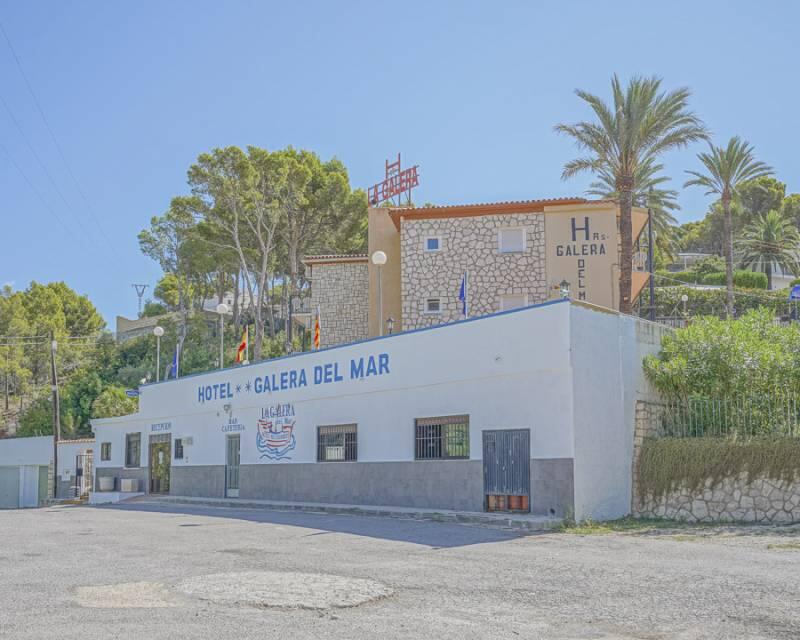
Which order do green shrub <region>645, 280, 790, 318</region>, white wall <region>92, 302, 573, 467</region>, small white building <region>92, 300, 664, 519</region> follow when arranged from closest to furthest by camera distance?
small white building <region>92, 300, 664, 519</region>
white wall <region>92, 302, 573, 467</region>
green shrub <region>645, 280, 790, 318</region>

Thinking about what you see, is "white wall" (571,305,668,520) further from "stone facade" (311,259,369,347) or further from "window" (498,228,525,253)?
"stone facade" (311,259,369,347)

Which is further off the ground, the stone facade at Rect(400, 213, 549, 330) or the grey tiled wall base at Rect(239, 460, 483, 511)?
the stone facade at Rect(400, 213, 549, 330)

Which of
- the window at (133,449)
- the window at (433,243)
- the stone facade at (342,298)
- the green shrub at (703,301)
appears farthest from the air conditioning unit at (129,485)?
the green shrub at (703,301)

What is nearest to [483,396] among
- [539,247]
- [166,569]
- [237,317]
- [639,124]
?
[166,569]

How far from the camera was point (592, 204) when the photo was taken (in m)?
36.4

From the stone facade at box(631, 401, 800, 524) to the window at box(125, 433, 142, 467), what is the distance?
74.6ft

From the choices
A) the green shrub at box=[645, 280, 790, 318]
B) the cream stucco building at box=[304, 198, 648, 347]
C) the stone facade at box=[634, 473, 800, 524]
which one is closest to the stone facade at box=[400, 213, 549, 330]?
the cream stucco building at box=[304, 198, 648, 347]

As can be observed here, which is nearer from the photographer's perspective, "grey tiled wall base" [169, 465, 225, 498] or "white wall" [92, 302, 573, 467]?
"white wall" [92, 302, 573, 467]

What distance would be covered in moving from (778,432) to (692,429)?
1.90m

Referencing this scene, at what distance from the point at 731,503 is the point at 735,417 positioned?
1958mm

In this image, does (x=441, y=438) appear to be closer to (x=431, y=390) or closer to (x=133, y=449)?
(x=431, y=390)

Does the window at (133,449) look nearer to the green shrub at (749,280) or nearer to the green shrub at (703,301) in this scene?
the green shrub at (703,301)

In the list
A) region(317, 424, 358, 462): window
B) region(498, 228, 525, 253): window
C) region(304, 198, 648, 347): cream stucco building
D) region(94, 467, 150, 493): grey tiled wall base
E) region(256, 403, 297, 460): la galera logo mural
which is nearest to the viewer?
region(317, 424, 358, 462): window

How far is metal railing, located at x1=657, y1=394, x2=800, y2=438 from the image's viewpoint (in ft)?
58.1
